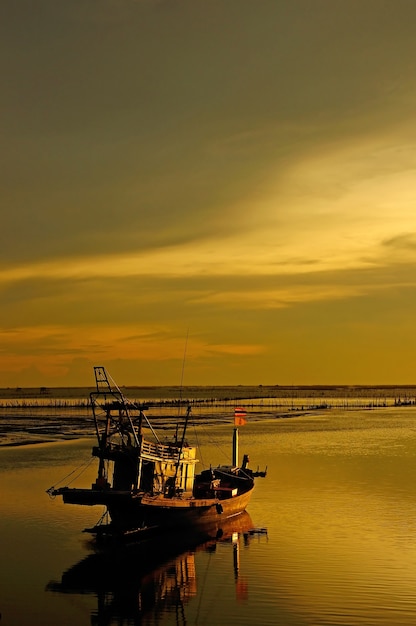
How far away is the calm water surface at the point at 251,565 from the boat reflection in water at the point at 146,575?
0.09 m

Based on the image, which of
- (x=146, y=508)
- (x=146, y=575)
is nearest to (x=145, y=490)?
(x=146, y=508)

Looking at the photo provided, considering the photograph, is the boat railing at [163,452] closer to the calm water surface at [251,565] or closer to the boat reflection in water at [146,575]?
the boat reflection in water at [146,575]

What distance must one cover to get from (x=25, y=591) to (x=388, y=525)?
71.8 feet

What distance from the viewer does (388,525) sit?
47031 millimetres

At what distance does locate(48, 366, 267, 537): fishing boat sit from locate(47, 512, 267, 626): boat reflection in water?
0.93m

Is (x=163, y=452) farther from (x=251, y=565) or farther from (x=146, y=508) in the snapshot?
(x=251, y=565)

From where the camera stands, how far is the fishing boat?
142ft

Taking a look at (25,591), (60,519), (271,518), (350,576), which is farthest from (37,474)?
(350,576)

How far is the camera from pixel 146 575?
37.8 m

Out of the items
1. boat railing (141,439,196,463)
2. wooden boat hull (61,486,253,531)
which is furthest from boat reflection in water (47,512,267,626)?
boat railing (141,439,196,463)

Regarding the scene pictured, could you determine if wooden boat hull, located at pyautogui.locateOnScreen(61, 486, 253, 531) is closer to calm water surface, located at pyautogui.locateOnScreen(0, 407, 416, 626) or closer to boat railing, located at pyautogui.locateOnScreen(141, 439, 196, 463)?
calm water surface, located at pyautogui.locateOnScreen(0, 407, 416, 626)

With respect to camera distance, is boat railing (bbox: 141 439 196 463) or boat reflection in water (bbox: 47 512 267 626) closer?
boat reflection in water (bbox: 47 512 267 626)

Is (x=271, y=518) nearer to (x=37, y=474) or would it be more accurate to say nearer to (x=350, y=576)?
(x=350, y=576)

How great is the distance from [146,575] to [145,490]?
8.18 m
